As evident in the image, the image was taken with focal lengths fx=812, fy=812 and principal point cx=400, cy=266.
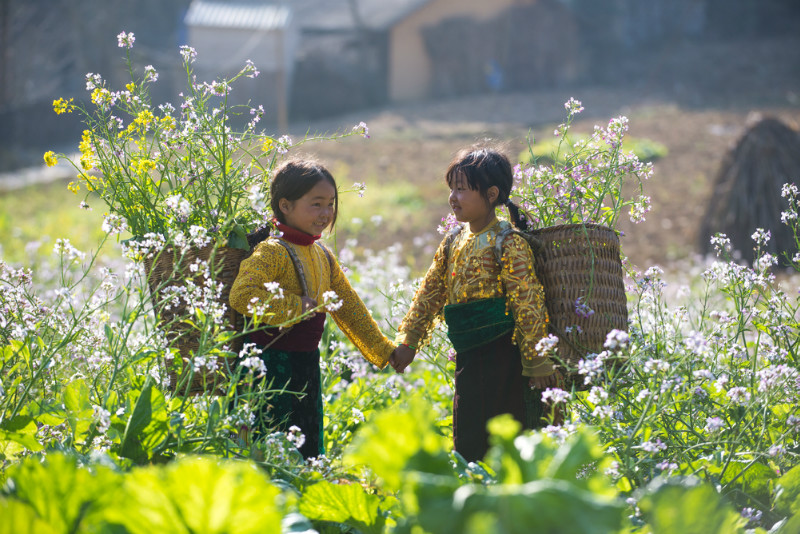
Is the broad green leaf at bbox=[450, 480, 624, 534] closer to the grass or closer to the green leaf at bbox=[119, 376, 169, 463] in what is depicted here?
the green leaf at bbox=[119, 376, 169, 463]

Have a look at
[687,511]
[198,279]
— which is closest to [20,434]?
[198,279]

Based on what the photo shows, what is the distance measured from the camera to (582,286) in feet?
8.86

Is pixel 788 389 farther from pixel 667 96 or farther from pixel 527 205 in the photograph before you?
pixel 667 96

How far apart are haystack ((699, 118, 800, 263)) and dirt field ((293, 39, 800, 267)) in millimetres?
173

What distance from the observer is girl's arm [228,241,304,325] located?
8.73 feet

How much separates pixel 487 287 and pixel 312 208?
668mm

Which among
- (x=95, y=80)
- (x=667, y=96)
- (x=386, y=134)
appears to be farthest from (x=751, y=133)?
(x=667, y=96)

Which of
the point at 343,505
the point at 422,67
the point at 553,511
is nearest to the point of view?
the point at 553,511

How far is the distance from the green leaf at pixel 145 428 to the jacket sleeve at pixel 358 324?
934 mm

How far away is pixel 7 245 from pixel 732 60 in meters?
21.0

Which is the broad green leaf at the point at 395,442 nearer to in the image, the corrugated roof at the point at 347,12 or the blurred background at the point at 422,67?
the blurred background at the point at 422,67

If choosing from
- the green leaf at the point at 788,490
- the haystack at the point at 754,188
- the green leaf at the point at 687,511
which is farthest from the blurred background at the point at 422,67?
the green leaf at the point at 687,511

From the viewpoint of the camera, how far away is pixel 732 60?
23516mm

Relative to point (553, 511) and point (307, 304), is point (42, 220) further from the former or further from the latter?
point (553, 511)
